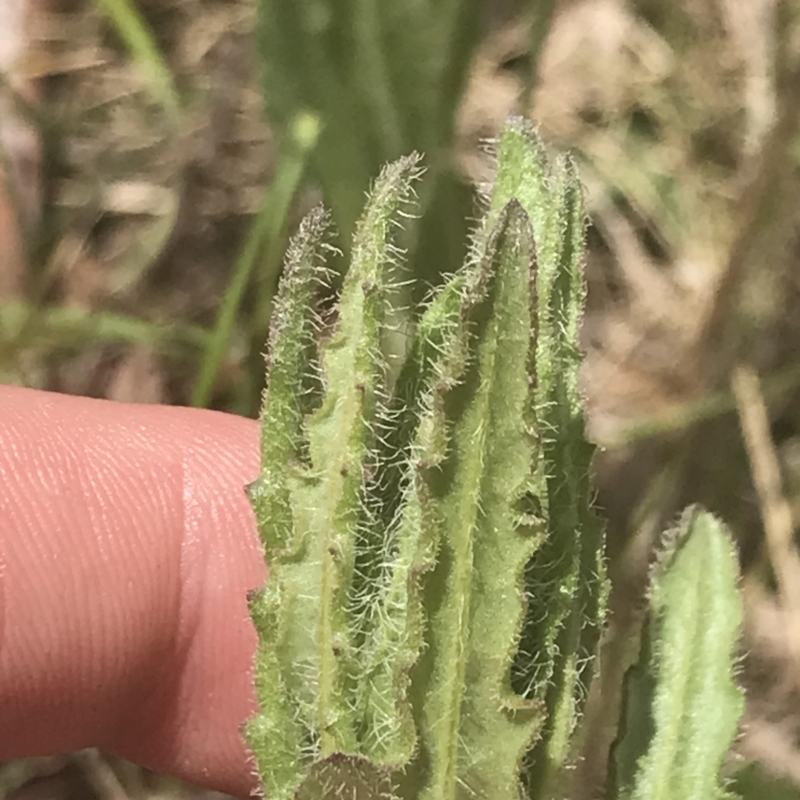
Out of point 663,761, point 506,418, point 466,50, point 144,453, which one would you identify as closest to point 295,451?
point 506,418

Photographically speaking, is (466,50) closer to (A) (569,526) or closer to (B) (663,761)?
(A) (569,526)

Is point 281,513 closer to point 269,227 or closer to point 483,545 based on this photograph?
point 483,545

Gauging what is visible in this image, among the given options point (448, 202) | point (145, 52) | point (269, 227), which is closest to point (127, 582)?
point (269, 227)

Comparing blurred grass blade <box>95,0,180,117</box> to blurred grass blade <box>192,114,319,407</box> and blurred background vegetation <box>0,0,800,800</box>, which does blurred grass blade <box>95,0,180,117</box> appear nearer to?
blurred background vegetation <box>0,0,800,800</box>

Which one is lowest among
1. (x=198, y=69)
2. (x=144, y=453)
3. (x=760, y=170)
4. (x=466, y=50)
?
(x=144, y=453)

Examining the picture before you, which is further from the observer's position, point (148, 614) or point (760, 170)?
point (760, 170)

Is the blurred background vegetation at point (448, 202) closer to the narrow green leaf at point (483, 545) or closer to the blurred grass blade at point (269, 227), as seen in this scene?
the blurred grass blade at point (269, 227)
